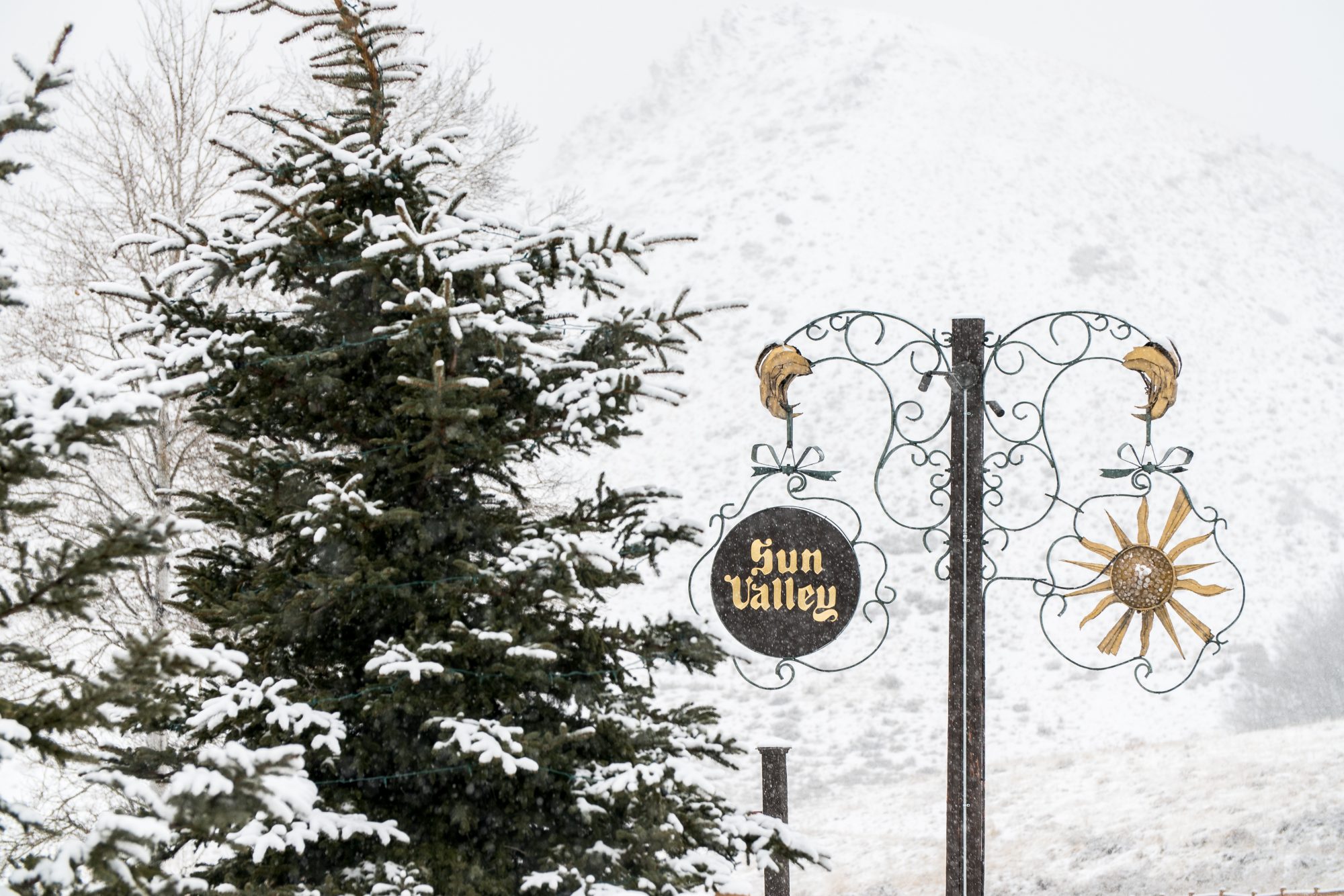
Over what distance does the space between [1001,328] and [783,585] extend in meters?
30.3

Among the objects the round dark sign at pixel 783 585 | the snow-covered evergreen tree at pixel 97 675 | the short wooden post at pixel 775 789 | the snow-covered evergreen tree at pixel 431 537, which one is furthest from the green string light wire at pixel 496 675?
the short wooden post at pixel 775 789

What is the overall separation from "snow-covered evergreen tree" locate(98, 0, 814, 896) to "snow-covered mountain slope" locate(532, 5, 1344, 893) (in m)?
10.4

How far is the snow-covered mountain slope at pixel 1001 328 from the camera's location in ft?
53.4

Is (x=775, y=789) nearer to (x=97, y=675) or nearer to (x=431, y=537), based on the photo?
(x=431, y=537)

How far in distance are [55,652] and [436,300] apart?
7802 millimetres

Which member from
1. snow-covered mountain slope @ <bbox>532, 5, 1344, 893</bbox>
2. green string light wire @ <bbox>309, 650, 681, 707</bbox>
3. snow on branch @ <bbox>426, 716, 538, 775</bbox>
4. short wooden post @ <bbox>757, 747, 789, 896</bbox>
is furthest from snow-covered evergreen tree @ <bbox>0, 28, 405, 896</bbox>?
snow-covered mountain slope @ <bbox>532, 5, 1344, 893</bbox>

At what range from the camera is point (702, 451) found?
3045 cm

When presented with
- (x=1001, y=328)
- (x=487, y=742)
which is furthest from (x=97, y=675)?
(x=1001, y=328)

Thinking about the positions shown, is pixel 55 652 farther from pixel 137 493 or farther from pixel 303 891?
pixel 303 891

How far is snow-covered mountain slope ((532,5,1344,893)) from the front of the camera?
641 inches

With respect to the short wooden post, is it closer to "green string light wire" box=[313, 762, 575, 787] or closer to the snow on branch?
"green string light wire" box=[313, 762, 575, 787]

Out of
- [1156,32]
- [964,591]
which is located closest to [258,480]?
[964,591]

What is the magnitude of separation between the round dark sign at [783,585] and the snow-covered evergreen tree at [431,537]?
140 centimetres

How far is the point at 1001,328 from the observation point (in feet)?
113
